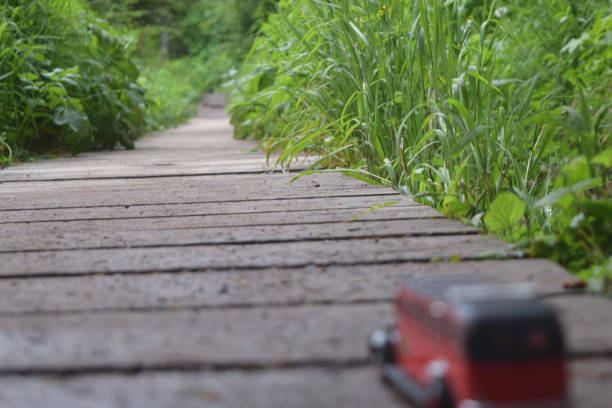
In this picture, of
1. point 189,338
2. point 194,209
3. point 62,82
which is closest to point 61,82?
point 62,82

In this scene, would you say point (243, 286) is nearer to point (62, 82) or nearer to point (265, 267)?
point (265, 267)

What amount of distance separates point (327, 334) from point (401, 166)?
1.67 metres

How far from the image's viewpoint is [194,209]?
2.20 m

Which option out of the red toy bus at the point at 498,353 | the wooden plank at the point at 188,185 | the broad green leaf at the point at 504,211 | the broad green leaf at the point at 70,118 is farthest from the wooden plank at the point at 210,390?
the broad green leaf at the point at 70,118

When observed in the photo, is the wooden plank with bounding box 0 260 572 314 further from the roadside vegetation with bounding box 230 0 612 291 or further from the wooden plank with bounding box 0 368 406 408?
the wooden plank with bounding box 0 368 406 408

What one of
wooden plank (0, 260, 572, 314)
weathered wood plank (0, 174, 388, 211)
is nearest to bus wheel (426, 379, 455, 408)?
wooden plank (0, 260, 572, 314)

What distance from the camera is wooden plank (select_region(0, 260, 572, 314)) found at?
3.80 feet

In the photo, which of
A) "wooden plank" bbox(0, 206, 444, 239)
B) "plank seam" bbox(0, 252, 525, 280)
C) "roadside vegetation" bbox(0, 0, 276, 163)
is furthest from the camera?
"roadside vegetation" bbox(0, 0, 276, 163)

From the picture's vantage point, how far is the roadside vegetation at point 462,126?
57.6 inches

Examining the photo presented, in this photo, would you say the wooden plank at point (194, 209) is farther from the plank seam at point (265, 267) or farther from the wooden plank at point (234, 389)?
the wooden plank at point (234, 389)

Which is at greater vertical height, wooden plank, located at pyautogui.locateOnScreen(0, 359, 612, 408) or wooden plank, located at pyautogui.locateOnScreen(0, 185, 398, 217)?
wooden plank, located at pyautogui.locateOnScreen(0, 359, 612, 408)

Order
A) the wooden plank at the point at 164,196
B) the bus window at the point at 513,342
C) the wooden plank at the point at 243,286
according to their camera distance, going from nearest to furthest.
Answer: the bus window at the point at 513,342 → the wooden plank at the point at 243,286 → the wooden plank at the point at 164,196

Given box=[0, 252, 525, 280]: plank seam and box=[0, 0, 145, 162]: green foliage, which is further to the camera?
box=[0, 0, 145, 162]: green foliage

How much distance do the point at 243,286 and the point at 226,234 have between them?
514 mm
